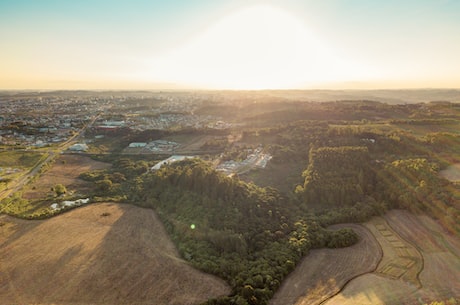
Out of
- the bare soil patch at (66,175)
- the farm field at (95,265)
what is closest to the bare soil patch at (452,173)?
the farm field at (95,265)

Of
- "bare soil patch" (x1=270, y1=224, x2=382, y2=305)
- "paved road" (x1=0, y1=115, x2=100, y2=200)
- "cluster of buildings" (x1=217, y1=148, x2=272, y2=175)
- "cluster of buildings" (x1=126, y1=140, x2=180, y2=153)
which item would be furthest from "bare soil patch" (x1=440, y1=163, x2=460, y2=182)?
"paved road" (x1=0, y1=115, x2=100, y2=200)

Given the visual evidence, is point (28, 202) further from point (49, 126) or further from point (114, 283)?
point (49, 126)

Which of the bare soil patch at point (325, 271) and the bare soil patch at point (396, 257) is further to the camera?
the bare soil patch at point (396, 257)

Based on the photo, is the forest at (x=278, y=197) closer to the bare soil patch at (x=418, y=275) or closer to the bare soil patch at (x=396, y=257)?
the bare soil patch at (x=396, y=257)

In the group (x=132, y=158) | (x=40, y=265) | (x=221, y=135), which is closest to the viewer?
(x=40, y=265)

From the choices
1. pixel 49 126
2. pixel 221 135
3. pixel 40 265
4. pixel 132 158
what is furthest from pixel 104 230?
pixel 49 126

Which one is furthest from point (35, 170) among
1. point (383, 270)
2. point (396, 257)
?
point (396, 257)
